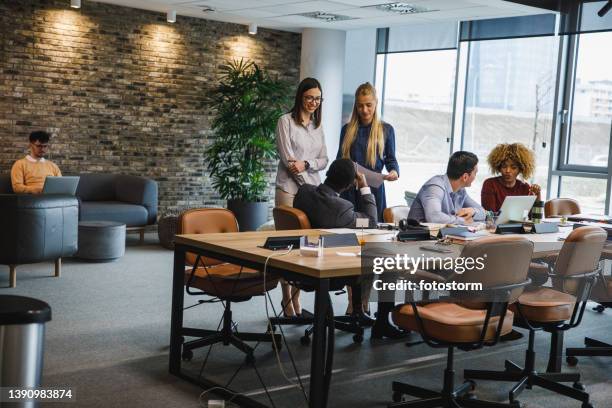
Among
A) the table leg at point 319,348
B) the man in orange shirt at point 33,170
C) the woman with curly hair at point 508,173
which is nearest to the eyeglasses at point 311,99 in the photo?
the woman with curly hair at point 508,173

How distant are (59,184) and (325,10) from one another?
346cm

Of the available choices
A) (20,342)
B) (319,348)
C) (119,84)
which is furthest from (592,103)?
(20,342)

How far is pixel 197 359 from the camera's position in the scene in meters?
4.64

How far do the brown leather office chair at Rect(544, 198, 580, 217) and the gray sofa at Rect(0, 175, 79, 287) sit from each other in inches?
158

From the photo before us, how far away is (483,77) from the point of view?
9.99 m

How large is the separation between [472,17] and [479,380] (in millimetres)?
5333

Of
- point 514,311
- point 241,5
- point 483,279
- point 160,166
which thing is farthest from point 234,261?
point 160,166

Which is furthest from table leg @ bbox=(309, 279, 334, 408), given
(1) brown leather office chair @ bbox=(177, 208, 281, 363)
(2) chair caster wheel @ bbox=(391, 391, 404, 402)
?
(1) brown leather office chair @ bbox=(177, 208, 281, 363)

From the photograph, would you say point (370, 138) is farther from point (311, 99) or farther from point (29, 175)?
point (29, 175)

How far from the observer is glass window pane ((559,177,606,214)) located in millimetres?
8773

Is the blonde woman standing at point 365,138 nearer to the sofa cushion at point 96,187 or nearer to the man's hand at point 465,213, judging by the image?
the man's hand at point 465,213

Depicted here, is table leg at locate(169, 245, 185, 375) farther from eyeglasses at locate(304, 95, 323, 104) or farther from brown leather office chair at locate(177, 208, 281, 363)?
eyeglasses at locate(304, 95, 323, 104)

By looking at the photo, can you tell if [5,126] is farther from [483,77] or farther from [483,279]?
[483,279]

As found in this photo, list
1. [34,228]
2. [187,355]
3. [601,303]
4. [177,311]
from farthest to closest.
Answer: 1. [34,228]
2. [601,303]
3. [187,355]
4. [177,311]
